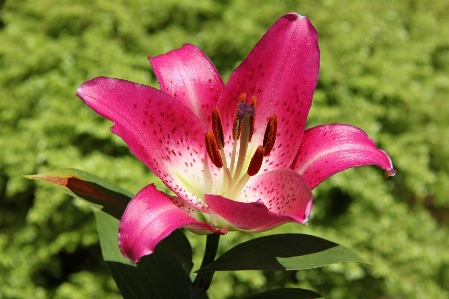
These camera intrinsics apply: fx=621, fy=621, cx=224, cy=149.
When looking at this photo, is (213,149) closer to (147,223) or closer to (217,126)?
(217,126)

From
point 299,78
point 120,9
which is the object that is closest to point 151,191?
point 299,78

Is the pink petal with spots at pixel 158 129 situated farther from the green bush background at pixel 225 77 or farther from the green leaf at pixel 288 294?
the green bush background at pixel 225 77

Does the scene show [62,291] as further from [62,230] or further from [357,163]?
[357,163]

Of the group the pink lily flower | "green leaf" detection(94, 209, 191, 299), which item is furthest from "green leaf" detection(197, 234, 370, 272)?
"green leaf" detection(94, 209, 191, 299)

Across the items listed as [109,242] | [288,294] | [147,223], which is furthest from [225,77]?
[147,223]

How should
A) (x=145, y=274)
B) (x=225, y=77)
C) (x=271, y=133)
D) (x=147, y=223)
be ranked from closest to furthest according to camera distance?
(x=147, y=223) < (x=271, y=133) < (x=145, y=274) < (x=225, y=77)

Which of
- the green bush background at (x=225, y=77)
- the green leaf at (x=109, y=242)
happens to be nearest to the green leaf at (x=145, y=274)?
the green leaf at (x=109, y=242)
